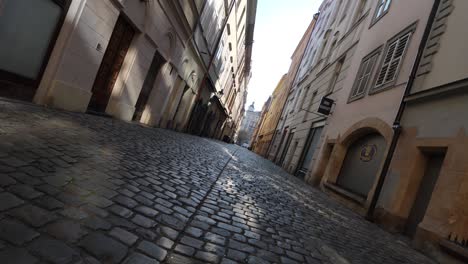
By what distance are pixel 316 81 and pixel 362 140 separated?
969 centimetres

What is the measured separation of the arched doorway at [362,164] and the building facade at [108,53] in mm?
7863

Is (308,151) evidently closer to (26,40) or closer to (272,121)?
(26,40)

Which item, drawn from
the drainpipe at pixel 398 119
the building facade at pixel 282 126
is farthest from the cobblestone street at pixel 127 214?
the building facade at pixel 282 126

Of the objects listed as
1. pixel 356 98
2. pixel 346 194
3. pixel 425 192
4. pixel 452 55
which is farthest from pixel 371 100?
pixel 425 192

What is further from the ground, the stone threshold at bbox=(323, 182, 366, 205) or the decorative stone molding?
the decorative stone molding

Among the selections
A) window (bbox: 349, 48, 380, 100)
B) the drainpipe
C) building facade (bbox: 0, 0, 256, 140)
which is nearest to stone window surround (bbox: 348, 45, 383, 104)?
window (bbox: 349, 48, 380, 100)

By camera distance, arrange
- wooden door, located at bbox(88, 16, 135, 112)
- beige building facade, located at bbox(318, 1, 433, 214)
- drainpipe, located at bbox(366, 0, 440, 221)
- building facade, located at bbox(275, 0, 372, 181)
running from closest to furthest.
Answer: drainpipe, located at bbox(366, 0, 440, 221)
wooden door, located at bbox(88, 16, 135, 112)
beige building facade, located at bbox(318, 1, 433, 214)
building facade, located at bbox(275, 0, 372, 181)

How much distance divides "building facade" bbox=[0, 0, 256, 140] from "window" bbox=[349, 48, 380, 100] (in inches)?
279

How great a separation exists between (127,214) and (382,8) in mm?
13120

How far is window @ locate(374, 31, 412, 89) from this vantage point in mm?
9414

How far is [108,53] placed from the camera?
29.1 ft

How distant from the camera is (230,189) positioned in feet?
17.9

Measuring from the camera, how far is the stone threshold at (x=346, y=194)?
8.84m

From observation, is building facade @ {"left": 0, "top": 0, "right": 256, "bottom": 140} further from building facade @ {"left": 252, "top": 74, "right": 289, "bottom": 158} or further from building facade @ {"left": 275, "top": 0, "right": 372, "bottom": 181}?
building facade @ {"left": 252, "top": 74, "right": 289, "bottom": 158}
